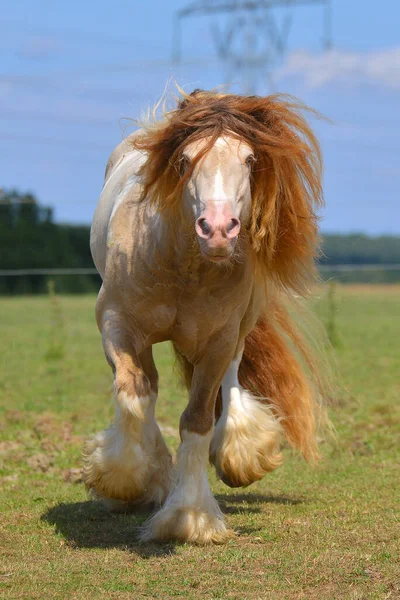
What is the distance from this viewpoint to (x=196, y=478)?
4691 millimetres

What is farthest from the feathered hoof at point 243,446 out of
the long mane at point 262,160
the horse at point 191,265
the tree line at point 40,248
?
the tree line at point 40,248

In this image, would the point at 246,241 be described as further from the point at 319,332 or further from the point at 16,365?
the point at 16,365

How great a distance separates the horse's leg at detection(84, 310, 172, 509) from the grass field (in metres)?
0.27

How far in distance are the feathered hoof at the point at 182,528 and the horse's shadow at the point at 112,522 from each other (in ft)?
0.15

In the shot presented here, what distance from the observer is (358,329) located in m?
20.6

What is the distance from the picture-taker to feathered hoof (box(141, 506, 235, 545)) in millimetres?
4531

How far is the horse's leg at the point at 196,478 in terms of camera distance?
4.54 metres

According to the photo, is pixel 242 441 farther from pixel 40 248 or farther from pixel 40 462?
pixel 40 248

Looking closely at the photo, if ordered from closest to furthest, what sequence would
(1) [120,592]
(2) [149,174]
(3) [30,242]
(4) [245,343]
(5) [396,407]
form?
(1) [120,592] → (2) [149,174] → (4) [245,343] → (5) [396,407] → (3) [30,242]

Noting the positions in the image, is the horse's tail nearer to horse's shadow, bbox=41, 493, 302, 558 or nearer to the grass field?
the grass field

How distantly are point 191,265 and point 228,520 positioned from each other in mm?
1446

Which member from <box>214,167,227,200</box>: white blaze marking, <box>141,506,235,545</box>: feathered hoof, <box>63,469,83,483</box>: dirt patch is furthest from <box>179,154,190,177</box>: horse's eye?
<box>63,469,83,483</box>: dirt patch

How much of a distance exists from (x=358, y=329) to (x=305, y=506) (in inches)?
610

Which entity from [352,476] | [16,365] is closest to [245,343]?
[352,476]
